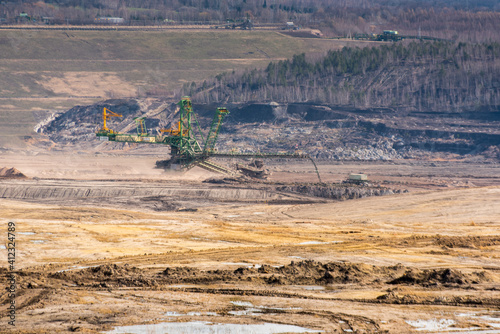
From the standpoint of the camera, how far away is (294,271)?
34188 mm

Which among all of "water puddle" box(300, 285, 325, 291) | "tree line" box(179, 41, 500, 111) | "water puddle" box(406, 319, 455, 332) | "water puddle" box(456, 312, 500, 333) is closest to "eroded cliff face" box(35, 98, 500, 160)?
"tree line" box(179, 41, 500, 111)

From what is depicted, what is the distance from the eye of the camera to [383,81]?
174 m

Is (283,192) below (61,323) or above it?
below

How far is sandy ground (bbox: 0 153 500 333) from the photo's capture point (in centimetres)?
2650

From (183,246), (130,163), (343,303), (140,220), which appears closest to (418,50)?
(130,163)

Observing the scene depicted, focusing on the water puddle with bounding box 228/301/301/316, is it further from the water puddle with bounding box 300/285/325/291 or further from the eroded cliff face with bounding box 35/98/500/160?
the eroded cliff face with bounding box 35/98/500/160

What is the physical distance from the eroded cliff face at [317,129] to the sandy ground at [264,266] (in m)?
61.8

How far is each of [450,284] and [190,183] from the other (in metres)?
67.6

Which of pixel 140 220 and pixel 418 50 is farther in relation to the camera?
pixel 418 50

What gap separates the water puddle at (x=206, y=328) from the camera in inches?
973

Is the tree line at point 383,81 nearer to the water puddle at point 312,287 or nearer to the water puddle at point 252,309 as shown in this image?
the water puddle at point 312,287

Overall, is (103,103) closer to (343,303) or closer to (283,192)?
(283,192)

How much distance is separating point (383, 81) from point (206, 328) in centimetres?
15561

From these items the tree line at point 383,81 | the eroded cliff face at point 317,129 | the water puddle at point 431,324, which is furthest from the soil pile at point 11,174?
the water puddle at point 431,324
